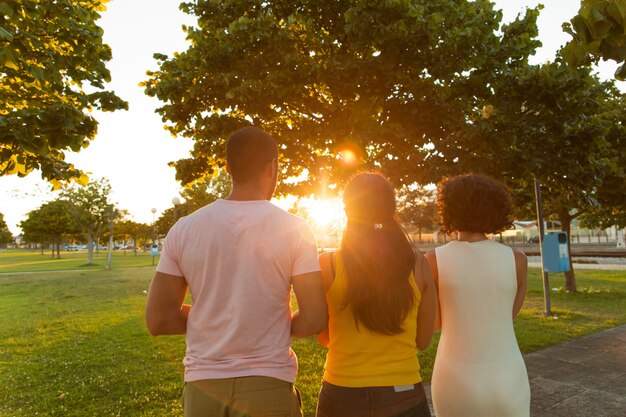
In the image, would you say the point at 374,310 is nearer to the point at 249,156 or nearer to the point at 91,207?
the point at 249,156

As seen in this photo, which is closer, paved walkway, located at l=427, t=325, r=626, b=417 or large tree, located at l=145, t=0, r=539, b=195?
paved walkway, located at l=427, t=325, r=626, b=417

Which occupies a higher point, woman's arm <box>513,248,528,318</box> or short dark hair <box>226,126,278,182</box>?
short dark hair <box>226,126,278,182</box>

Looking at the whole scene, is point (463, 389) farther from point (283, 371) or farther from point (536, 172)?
point (536, 172)

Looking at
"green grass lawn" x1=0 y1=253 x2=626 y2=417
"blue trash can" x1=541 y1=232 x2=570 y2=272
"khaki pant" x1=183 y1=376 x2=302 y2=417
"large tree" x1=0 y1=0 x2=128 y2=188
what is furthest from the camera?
"blue trash can" x1=541 y1=232 x2=570 y2=272

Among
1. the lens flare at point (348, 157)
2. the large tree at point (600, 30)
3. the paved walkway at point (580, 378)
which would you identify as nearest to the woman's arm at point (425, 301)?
the large tree at point (600, 30)

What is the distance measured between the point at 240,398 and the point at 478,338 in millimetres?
1171

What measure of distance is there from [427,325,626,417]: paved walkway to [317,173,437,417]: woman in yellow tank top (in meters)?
3.22

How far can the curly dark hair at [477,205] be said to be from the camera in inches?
91.2

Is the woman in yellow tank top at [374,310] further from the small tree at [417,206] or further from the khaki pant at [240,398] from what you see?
the small tree at [417,206]

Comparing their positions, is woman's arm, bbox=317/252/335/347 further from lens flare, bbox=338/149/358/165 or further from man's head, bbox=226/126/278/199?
lens flare, bbox=338/149/358/165

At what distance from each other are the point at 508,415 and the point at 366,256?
3.31ft

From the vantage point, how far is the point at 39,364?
737 centimetres

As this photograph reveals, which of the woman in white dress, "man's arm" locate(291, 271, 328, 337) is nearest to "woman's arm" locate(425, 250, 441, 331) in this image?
the woman in white dress

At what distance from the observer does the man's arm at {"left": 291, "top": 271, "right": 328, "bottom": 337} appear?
1.88 m
